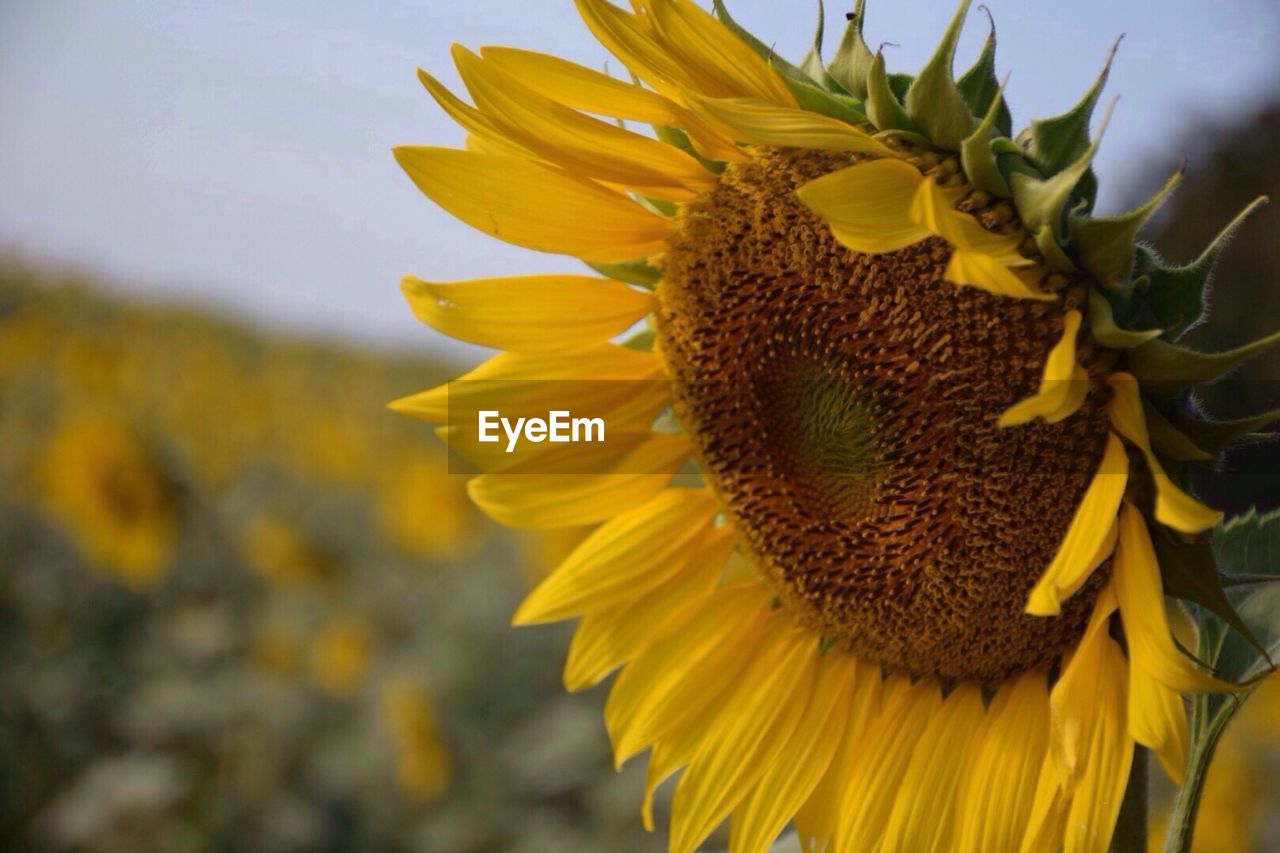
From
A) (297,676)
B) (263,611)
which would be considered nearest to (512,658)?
(297,676)

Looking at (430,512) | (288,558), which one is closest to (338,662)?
(288,558)

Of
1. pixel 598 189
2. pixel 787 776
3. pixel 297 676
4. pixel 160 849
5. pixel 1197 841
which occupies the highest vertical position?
pixel 598 189

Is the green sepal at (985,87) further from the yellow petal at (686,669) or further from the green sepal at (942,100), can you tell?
the yellow petal at (686,669)

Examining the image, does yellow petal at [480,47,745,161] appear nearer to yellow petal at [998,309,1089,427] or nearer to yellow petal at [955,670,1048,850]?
yellow petal at [998,309,1089,427]

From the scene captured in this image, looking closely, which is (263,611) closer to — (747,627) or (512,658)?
(512,658)

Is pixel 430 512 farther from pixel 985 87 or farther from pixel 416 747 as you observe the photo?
pixel 985 87

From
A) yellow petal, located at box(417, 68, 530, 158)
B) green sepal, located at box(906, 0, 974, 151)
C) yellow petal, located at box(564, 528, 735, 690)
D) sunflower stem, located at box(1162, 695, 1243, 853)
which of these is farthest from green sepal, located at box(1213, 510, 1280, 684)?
yellow petal, located at box(417, 68, 530, 158)
